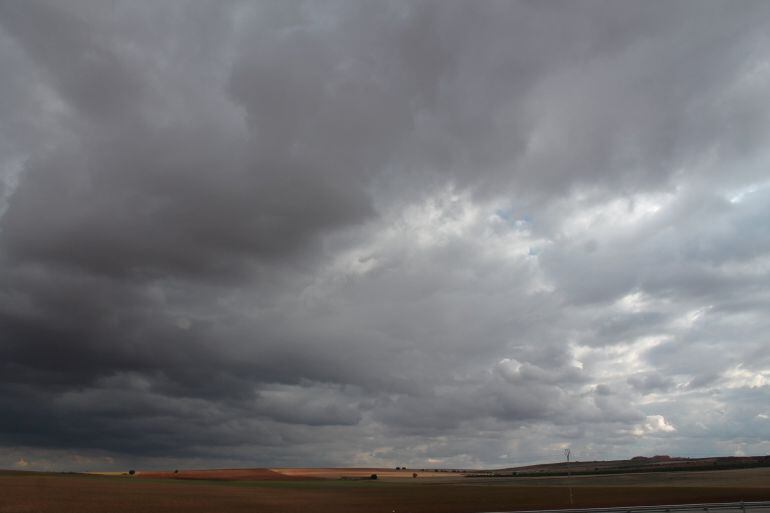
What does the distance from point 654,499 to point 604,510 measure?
98.8ft

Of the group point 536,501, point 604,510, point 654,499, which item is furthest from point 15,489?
point 654,499

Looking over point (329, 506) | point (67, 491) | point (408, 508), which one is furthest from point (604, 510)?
point (67, 491)

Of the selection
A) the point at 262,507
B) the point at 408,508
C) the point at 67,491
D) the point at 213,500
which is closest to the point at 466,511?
the point at 408,508

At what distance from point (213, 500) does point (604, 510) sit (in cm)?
5452

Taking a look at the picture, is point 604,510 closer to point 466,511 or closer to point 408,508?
point 466,511

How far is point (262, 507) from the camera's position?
74.8 metres

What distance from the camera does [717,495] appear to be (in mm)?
81625

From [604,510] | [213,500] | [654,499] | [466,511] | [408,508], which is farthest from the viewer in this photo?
[213,500]

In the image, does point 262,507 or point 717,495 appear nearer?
point 262,507

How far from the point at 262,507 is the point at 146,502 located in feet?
50.0

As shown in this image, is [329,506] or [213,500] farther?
[213,500]

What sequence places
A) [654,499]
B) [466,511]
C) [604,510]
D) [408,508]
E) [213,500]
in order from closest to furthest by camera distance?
[604,510] → [466,511] → [408,508] → [654,499] → [213,500]

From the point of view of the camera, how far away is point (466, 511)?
6625 cm

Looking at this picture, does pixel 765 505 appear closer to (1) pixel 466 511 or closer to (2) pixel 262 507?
(1) pixel 466 511
